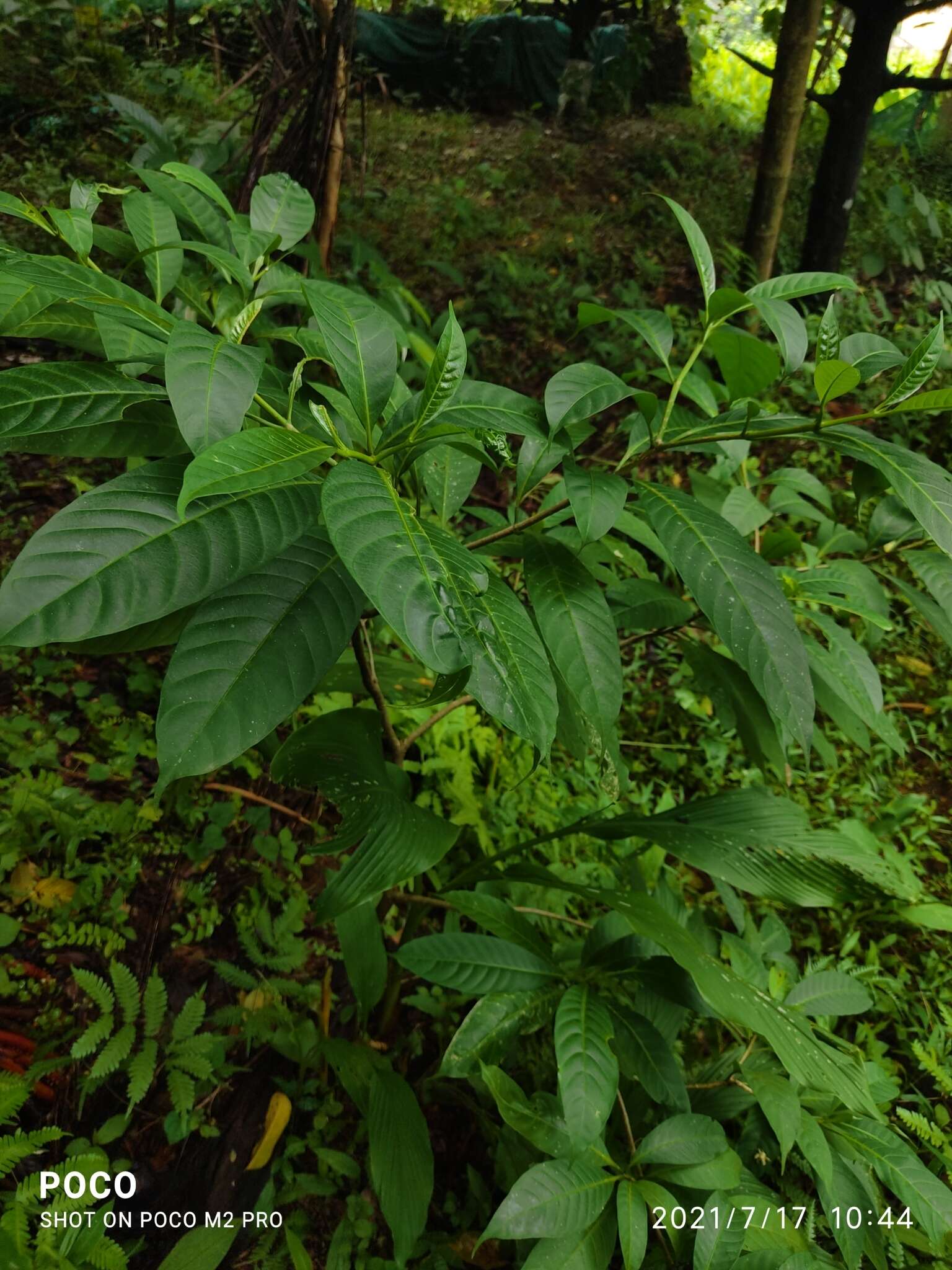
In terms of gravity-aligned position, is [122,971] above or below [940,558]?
below

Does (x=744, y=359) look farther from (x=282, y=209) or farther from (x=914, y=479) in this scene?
(x=282, y=209)

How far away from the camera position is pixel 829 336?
2.85 ft

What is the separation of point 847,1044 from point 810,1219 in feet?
0.92

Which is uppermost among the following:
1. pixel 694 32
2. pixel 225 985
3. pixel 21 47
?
pixel 694 32

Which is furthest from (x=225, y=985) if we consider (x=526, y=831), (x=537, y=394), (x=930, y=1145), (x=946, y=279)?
(x=946, y=279)

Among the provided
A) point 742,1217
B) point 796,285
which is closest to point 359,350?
point 796,285

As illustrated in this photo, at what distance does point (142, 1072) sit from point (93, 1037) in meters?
0.10

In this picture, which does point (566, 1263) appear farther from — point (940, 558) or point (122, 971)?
point (940, 558)

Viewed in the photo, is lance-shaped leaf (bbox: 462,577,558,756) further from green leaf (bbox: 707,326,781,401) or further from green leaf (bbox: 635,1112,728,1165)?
green leaf (bbox: 635,1112,728,1165)

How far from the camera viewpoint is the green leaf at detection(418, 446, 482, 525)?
1.15 metres

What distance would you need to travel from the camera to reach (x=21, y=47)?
4.74m

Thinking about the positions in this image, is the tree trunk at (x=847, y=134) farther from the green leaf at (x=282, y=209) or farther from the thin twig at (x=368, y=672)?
the thin twig at (x=368, y=672)

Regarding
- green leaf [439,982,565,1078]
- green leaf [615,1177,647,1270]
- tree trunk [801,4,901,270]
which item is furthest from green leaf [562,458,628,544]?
tree trunk [801,4,901,270]

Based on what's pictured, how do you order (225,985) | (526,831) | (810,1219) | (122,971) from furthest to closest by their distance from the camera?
(526,831) → (225,985) → (122,971) → (810,1219)
